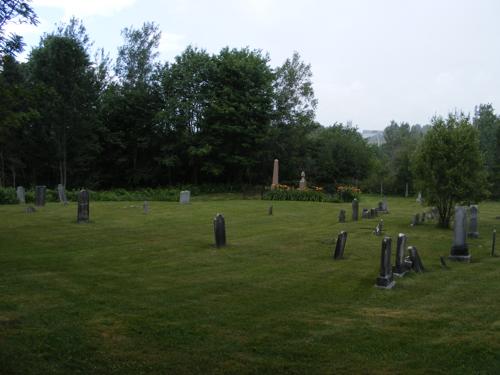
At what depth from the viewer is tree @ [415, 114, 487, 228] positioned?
17578mm

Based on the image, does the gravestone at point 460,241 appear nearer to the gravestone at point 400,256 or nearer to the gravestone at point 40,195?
the gravestone at point 400,256

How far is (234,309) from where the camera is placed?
7207mm

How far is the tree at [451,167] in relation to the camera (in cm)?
1758

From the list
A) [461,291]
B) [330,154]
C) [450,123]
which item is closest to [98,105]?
[330,154]

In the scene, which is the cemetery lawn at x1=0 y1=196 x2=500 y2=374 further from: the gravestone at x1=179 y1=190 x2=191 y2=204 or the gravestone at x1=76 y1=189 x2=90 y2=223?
the gravestone at x1=179 y1=190 x2=191 y2=204

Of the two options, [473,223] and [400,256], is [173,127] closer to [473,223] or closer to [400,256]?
[473,223]

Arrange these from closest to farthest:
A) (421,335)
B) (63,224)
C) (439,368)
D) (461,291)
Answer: (439,368) < (421,335) < (461,291) < (63,224)

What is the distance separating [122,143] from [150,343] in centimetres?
3871

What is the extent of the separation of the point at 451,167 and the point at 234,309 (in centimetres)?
1344

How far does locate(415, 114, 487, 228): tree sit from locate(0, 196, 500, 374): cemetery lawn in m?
4.13

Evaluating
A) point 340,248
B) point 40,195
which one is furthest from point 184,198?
point 340,248

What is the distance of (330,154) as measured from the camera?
1745 inches

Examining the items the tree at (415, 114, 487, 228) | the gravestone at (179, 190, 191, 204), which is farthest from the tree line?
the tree at (415, 114, 487, 228)

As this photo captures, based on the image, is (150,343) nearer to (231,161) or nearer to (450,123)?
(450,123)
